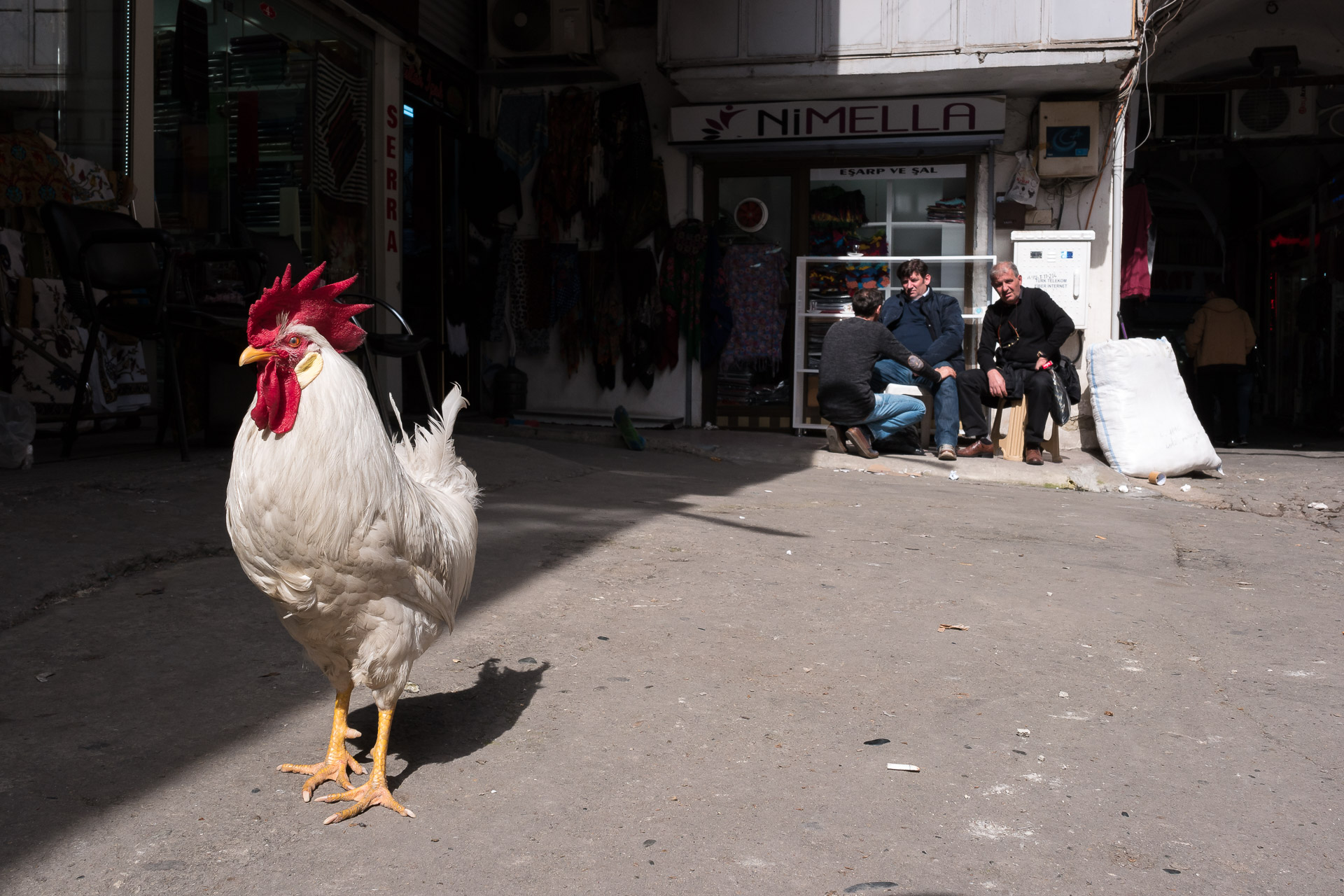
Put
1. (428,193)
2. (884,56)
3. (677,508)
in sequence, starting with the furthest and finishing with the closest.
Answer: (428,193), (884,56), (677,508)

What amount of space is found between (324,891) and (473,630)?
1.62 meters

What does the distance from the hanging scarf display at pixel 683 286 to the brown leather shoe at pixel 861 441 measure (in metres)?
2.71

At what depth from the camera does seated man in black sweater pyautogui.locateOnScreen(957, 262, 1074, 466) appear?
29.9 ft

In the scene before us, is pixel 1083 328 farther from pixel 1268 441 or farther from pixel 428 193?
pixel 428 193

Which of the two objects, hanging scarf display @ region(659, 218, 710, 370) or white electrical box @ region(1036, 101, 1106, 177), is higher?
white electrical box @ region(1036, 101, 1106, 177)

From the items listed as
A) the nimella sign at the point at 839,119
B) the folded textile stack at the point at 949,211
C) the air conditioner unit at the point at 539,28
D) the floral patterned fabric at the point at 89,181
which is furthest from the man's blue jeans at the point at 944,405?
the floral patterned fabric at the point at 89,181

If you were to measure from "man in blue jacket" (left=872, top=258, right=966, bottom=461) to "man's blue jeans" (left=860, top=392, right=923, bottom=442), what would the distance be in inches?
13.7

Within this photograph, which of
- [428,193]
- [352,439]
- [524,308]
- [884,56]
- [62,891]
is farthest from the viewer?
[524,308]

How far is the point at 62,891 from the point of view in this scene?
1975mm

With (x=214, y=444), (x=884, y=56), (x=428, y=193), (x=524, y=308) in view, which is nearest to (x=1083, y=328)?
(x=884, y=56)

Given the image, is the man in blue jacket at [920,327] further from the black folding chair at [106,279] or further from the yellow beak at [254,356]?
the yellow beak at [254,356]

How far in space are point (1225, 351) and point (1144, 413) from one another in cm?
522

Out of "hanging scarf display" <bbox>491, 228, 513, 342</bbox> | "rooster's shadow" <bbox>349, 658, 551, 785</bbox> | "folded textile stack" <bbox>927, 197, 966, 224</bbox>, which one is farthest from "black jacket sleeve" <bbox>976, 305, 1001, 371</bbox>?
"rooster's shadow" <bbox>349, 658, 551, 785</bbox>

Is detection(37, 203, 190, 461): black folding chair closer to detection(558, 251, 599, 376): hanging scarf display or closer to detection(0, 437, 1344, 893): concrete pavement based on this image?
detection(0, 437, 1344, 893): concrete pavement
